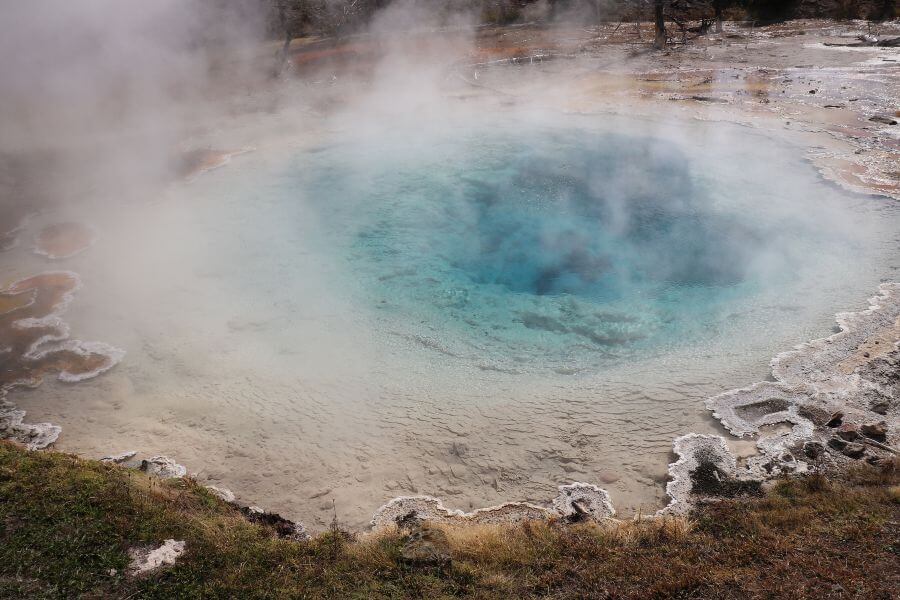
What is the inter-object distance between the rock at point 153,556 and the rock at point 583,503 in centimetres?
234

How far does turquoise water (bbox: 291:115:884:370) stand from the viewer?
6.08 metres

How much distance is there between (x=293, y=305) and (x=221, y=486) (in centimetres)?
256

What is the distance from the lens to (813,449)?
421cm

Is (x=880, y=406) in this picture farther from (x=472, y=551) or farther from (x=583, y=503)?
(x=472, y=551)

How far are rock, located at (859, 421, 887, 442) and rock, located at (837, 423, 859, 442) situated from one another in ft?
0.15

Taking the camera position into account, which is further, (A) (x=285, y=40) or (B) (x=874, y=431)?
(A) (x=285, y=40)

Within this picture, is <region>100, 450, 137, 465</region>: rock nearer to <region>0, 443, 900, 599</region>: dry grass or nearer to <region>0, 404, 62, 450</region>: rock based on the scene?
<region>0, 404, 62, 450</region>: rock

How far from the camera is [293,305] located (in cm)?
661

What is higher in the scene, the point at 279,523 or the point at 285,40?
the point at 285,40

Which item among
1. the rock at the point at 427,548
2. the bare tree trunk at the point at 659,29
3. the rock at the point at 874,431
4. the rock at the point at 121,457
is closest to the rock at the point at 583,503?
the rock at the point at 427,548

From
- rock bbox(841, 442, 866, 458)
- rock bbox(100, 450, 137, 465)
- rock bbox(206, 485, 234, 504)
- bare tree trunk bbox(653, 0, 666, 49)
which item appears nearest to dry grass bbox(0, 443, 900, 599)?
rock bbox(841, 442, 866, 458)

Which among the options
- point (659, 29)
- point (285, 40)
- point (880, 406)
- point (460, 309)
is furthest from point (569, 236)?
point (285, 40)

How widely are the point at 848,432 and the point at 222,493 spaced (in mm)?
4475

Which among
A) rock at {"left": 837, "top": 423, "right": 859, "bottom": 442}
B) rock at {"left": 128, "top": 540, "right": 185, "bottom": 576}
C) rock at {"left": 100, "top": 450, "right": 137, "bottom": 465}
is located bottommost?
rock at {"left": 837, "top": 423, "right": 859, "bottom": 442}
